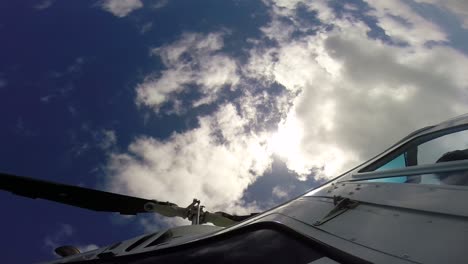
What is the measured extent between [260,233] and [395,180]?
3.43 feet

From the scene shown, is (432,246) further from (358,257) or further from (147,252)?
(147,252)

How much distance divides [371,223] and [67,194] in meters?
7.03

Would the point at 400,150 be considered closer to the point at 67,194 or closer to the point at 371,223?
the point at 371,223

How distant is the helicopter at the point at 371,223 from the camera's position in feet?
5.01

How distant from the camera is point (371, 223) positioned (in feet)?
6.24

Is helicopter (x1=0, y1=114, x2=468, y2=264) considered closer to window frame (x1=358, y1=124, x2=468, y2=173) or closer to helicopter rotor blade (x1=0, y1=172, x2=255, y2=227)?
window frame (x1=358, y1=124, x2=468, y2=173)

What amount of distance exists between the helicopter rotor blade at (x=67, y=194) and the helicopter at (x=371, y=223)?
4394 millimetres

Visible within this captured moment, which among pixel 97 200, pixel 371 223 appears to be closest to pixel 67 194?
pixel 97 200

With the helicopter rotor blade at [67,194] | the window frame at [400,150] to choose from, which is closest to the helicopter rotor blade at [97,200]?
the helicopter rotor blade at [67,194]

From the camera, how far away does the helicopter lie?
1.53 metres

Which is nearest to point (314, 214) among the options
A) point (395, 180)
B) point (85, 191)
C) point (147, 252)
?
point (395, 180)

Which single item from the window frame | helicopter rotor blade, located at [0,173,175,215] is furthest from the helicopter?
helicopter rotor blade, located at [0,173,175,215]

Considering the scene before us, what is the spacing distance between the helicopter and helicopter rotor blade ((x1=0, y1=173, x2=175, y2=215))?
4394 mm

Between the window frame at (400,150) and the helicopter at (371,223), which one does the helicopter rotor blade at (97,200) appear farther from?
the helicopter at (371,223)
